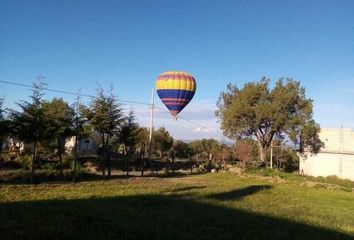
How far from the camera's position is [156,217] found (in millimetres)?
15312

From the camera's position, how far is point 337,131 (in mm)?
54250

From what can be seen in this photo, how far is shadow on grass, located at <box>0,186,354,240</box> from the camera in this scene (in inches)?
463

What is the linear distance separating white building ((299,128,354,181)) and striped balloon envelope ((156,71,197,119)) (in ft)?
70.4

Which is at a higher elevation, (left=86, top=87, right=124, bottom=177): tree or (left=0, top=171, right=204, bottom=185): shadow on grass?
(left=86, top=87, right=124, bottom=177): tree

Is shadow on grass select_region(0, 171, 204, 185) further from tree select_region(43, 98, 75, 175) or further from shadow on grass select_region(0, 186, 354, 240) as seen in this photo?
shadow on grass select_region(0, 186, 354, 240)

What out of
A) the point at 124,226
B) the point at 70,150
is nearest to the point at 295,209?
the point at 124,226

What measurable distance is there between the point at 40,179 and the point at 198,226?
719 inches

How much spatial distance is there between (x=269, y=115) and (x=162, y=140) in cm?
1532

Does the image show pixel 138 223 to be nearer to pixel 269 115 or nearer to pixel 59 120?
pixel 59 120

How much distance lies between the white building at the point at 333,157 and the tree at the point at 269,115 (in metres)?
1.25

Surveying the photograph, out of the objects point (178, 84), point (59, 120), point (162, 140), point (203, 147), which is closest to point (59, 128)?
point (59, 120)

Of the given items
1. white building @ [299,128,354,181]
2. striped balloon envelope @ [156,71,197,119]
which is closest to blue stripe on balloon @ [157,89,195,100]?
striped balloon envelope @ [156,71,197,119]

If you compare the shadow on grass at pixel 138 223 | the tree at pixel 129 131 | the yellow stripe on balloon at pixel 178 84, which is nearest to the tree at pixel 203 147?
the yellow stripe on balloon at pixel 178 84

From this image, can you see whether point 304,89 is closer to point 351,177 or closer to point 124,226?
point 351,177
